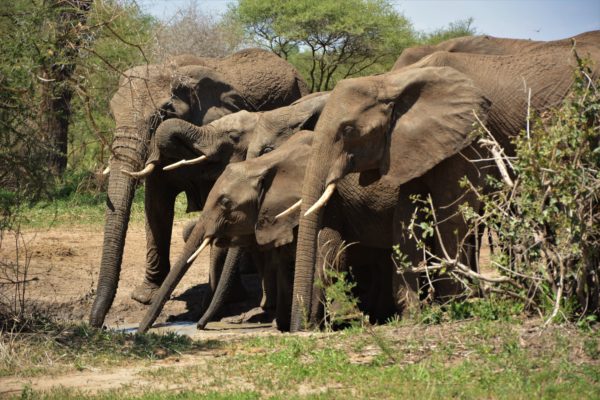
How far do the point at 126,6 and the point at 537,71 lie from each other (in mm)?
3537

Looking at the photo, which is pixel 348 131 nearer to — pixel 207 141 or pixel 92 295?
pixel 207 141

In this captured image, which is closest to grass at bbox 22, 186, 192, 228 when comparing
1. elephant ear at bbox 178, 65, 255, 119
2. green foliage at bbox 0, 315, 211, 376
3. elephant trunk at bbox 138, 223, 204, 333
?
elephant ear at bbox 178, 65, 255, 119

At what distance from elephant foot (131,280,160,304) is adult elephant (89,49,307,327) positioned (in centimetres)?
1

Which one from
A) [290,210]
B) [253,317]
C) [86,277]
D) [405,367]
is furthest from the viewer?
[86,277]

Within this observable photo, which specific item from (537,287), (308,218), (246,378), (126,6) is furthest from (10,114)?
(537,287)

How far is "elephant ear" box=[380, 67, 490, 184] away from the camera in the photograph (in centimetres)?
897

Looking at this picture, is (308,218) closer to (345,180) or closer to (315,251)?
(315,251)

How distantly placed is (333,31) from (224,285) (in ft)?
60.2

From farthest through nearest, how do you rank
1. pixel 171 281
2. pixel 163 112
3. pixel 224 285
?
1. pixel 163 112
2. pixel 224 285
3. pixel 171 281

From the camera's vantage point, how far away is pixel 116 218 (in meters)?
10.3

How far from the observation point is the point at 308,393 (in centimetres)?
620

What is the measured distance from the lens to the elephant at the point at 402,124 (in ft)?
28.3

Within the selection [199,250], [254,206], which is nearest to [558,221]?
[254,206]

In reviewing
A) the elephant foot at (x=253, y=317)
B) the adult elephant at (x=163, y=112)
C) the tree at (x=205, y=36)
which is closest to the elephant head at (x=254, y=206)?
the adult elephant at (x=163, y=112)
